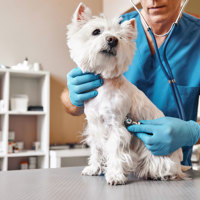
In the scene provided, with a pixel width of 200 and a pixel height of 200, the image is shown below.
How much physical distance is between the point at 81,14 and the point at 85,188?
0.53 m

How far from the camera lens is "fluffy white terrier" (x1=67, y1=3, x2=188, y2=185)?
74 cm

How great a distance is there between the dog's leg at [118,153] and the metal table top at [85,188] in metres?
0.04

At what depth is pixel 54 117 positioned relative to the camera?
9.89 feet

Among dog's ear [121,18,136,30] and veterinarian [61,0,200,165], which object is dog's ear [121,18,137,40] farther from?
veterinarian [61,0,200,165]

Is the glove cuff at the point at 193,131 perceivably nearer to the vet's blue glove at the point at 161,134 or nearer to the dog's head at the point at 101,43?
the vet's blue glove at the point at 161,134

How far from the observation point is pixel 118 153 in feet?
2.52

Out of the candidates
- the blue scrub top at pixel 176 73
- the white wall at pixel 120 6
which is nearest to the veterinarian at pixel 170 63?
the blue scrub top at pixel 176 73

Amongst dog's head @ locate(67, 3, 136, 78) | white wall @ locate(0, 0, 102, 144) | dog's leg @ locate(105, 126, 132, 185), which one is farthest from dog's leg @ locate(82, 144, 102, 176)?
white wall @ locate(0, 0, 102, 144)

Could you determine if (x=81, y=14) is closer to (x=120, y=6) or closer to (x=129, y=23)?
(x=129, y=23)

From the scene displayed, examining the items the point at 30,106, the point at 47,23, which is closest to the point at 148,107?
the point at 30,106

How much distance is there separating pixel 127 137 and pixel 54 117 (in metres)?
2.33

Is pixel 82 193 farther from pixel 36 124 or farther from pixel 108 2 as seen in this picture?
pixel 108 2

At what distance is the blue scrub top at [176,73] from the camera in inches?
42.1

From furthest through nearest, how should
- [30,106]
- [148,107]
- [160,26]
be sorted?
[30,106] → [160,26] → [148,107]
